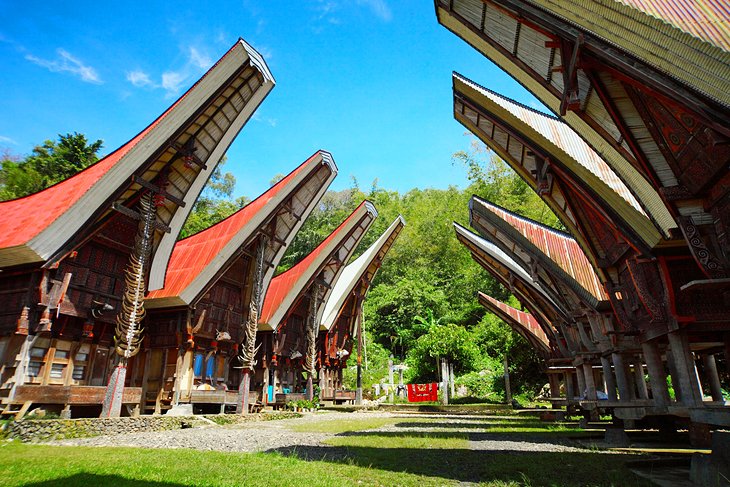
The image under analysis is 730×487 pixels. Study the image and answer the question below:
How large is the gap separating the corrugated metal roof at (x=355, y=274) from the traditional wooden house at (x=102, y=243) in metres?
12.8

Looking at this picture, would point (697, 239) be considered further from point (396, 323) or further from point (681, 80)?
point (396, 323)

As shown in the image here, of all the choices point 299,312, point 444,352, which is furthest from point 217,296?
point 444,352

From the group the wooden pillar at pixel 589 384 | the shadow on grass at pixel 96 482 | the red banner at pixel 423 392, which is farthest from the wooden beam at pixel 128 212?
the red banner at pixel 423 392

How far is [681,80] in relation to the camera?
436 centimetres

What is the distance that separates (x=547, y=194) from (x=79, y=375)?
14687 millimetres

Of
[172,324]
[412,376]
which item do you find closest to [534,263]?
[172,324]

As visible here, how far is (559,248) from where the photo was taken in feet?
41.8

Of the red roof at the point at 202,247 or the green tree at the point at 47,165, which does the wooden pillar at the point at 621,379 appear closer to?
the red roof at the point at 202,247

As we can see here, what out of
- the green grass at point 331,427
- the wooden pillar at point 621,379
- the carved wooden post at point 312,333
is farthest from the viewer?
the carved wooden post at point 312,333

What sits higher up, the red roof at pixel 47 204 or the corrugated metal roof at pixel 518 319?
the red roof at pixel 47 204

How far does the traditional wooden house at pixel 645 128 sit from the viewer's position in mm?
4367

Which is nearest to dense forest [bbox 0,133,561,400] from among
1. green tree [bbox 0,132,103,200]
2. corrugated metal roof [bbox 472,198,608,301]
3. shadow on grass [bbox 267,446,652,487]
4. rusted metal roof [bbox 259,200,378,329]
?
green tree [bbox 0,132,103,200]

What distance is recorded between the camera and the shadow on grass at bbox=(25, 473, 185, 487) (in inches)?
169

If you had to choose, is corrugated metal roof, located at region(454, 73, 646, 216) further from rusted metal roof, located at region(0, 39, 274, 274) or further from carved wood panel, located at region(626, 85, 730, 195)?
rusted metal roof, located at region(0, 39, 274, 274)
